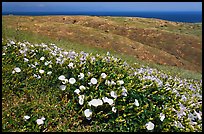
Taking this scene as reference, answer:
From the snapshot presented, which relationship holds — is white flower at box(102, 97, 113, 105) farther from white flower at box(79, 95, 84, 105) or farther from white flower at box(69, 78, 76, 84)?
white flower at box(69, 78, 76, 84)

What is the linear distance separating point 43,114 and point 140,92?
7.54ft

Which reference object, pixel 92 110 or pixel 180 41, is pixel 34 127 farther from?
pixel 180 41

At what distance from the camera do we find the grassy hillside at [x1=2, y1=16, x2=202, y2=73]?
29859mm

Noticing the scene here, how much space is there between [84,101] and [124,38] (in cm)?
2772

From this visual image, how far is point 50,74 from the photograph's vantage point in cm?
859

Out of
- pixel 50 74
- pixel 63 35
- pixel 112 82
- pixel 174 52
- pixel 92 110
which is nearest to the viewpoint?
pixel 92 110

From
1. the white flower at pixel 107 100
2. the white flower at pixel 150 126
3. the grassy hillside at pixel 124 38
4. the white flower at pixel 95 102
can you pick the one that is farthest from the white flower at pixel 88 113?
the grassy hillside at pixel 124 38

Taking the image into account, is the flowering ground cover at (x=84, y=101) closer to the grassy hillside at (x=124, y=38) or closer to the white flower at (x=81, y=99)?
the white flower at (x=81, y=99)

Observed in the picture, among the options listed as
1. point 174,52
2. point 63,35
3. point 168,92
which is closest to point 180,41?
point 174,52

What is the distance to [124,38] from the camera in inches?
1378

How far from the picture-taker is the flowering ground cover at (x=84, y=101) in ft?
23.5

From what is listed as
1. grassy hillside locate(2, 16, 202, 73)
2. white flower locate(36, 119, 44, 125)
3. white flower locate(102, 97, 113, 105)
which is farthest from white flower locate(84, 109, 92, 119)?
grassy hillside locate(2, 16, 202, 73)

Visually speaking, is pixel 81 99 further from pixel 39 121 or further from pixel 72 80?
pixel 39 121

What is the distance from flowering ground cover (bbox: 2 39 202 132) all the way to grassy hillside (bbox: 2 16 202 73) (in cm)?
1481
